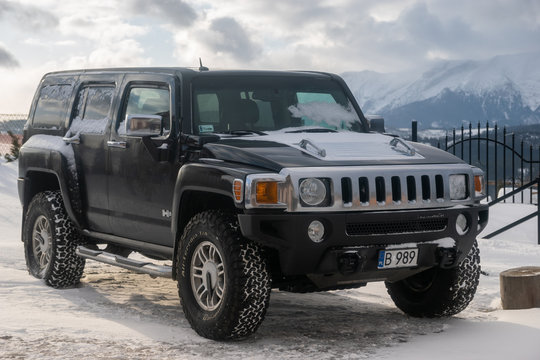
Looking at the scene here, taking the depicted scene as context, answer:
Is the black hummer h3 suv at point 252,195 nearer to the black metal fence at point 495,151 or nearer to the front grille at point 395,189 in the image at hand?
the front grille at point 395,189

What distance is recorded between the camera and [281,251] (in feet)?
18.1

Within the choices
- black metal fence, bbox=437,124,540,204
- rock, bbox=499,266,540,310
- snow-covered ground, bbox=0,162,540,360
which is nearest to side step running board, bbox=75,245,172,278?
snow-covered ground, bbox=0,162,540,360

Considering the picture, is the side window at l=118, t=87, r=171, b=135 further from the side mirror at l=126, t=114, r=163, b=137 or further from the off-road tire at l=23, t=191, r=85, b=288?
the off-road tire at l=23, t=191, r=85, b=288

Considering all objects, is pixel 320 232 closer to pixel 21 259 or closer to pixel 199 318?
pixel 199 318

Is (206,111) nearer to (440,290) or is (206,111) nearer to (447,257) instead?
(447,257)

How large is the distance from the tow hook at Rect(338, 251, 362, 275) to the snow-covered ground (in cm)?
56

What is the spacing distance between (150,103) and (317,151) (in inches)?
69.6

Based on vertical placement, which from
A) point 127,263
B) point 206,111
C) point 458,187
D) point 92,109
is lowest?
point 127,263

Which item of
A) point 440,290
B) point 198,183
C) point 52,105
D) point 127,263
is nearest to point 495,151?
point 440,290

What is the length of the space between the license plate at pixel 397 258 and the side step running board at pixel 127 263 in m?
1.59

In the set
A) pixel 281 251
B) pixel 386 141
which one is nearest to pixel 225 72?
pixel 386 141

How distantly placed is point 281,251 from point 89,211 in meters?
2.77

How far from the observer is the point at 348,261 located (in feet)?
18.3

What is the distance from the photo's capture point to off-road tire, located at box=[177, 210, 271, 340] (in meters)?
5.59
